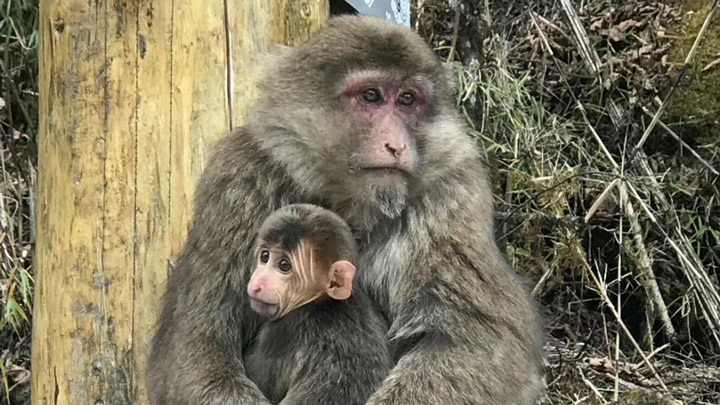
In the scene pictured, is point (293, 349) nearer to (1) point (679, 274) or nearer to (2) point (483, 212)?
(2) point (483, 212)

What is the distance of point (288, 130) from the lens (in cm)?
337

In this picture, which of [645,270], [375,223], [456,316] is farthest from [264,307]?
[645,270]

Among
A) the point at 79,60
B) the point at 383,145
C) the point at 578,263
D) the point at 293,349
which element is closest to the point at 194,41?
the point at 79,60

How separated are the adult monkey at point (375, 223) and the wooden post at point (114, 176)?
0.64 feet

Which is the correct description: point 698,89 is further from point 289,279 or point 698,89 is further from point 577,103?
point 289,279

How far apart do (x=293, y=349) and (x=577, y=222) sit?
307 cm

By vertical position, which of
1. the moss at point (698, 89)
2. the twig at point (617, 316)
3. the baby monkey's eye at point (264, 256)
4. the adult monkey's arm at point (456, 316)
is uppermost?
the moss at point (698, 89)

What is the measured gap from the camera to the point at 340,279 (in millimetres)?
3135

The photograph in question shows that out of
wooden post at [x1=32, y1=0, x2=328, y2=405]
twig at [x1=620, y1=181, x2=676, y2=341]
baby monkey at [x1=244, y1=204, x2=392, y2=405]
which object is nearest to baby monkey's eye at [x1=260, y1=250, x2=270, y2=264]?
baby monkey at [x1=244, y1=204, x2=392, y2=405]

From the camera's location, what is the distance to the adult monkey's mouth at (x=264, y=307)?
312 cm

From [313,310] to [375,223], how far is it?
390mm

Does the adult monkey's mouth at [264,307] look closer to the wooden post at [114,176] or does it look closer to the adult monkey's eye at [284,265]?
the adult monkey's eye at [284,265]

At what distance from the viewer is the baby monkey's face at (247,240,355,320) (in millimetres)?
3111

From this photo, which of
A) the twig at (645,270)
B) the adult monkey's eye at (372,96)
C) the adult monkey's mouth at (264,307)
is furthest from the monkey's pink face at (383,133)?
the twig at (645,270)
